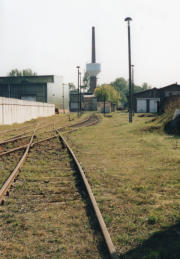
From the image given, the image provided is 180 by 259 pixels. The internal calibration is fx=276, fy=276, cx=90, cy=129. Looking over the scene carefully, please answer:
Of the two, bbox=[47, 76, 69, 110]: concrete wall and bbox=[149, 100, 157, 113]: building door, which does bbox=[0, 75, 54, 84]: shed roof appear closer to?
bbox=[47, 76, 69, 110]: concrete wall

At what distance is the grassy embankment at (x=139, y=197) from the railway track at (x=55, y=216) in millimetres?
230

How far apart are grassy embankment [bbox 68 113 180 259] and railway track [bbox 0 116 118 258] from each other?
0.23 metres

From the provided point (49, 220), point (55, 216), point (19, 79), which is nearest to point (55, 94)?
point (19, 79)

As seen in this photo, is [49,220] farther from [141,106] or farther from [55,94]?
[55,94]

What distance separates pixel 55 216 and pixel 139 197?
5.40 ft

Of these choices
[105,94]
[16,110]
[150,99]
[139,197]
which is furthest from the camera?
[105,94]

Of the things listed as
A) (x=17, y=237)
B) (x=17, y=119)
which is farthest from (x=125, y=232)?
(x=17, y=119)

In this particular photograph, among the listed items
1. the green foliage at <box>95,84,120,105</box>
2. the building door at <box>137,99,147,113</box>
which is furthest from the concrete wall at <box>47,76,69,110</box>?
the green foliage at <box>95,84,120,105</box>

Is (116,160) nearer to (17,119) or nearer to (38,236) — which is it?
(38,236)

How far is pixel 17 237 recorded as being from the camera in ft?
11.5

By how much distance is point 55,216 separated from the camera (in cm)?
412

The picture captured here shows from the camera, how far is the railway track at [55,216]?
3.14 metres

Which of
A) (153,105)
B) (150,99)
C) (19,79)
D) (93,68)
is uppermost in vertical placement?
(93,68)

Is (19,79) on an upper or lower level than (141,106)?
upper
